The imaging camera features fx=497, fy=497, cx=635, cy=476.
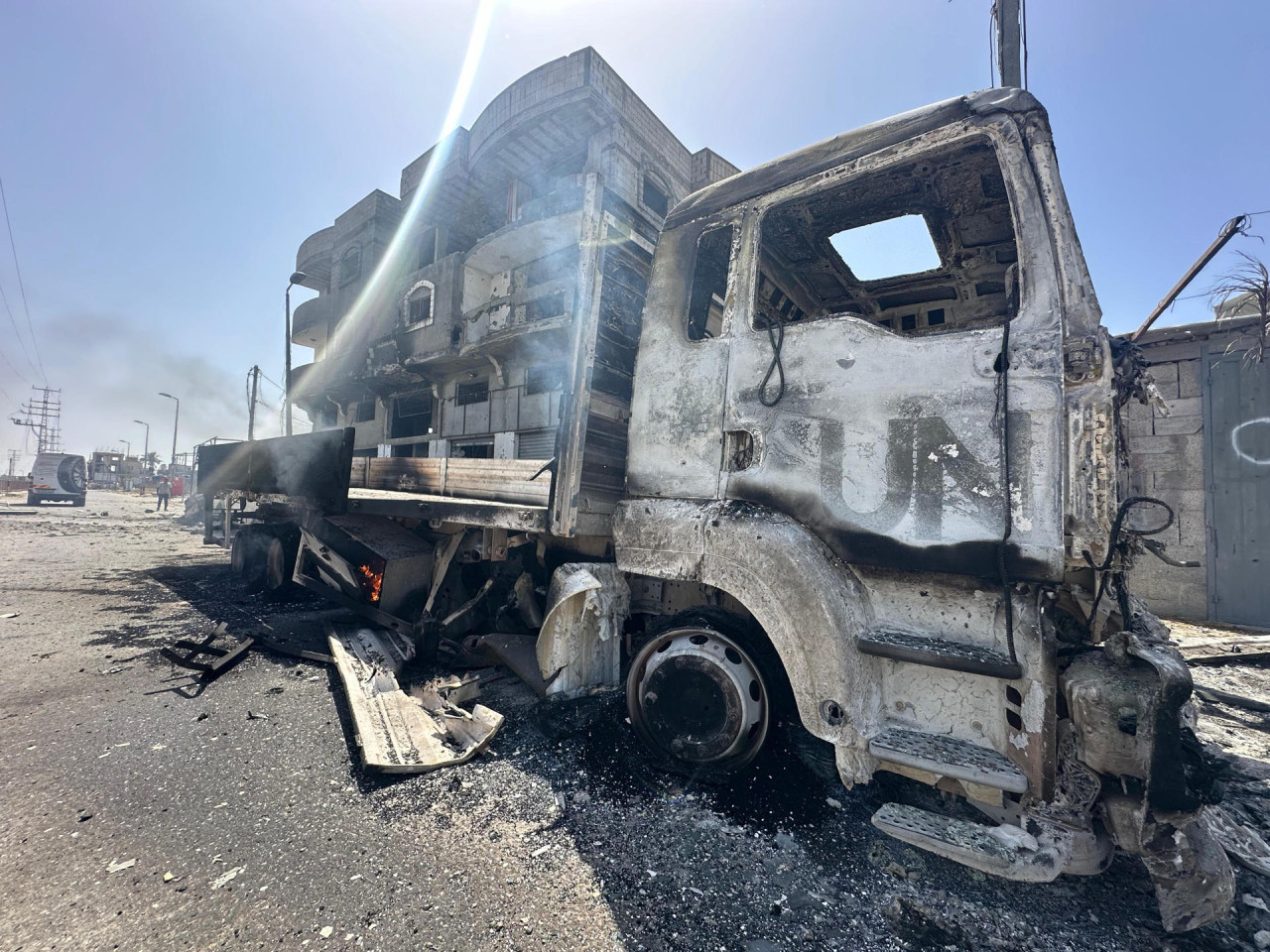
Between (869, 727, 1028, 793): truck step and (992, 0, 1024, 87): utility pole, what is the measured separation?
280 inches

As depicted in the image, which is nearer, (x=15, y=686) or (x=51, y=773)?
(x=51, y=773)

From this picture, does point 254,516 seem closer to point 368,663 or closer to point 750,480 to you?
point 368,663

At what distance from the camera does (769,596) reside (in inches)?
82.2

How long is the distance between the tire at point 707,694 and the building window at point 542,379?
10.5m

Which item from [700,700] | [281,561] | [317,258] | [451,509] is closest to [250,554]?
[281,561]

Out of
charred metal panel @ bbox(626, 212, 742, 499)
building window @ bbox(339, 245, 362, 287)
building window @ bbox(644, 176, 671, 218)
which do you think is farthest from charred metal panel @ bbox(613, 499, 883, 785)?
building window @ bbox(339, 245, 362, 287)

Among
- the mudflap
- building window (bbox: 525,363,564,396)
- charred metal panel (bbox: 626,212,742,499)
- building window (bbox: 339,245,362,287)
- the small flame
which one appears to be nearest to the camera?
the mudflap

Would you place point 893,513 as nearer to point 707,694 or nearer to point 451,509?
point 707,694

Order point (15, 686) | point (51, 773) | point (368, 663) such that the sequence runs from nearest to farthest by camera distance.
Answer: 1. point (51, 773)
2. point (15, 686)
3. point (368, 663)

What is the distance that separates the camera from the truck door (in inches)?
69.1

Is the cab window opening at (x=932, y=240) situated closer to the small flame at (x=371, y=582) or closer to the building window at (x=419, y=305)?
the small flame at (x=371, y=582)

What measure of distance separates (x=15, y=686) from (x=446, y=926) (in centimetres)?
411

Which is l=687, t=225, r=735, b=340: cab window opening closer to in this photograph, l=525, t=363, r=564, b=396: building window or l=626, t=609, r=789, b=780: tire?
l=626, t=609, r=789, b=780: tire

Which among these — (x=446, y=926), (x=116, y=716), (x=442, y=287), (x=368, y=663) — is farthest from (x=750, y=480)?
(x=442, y=287)
